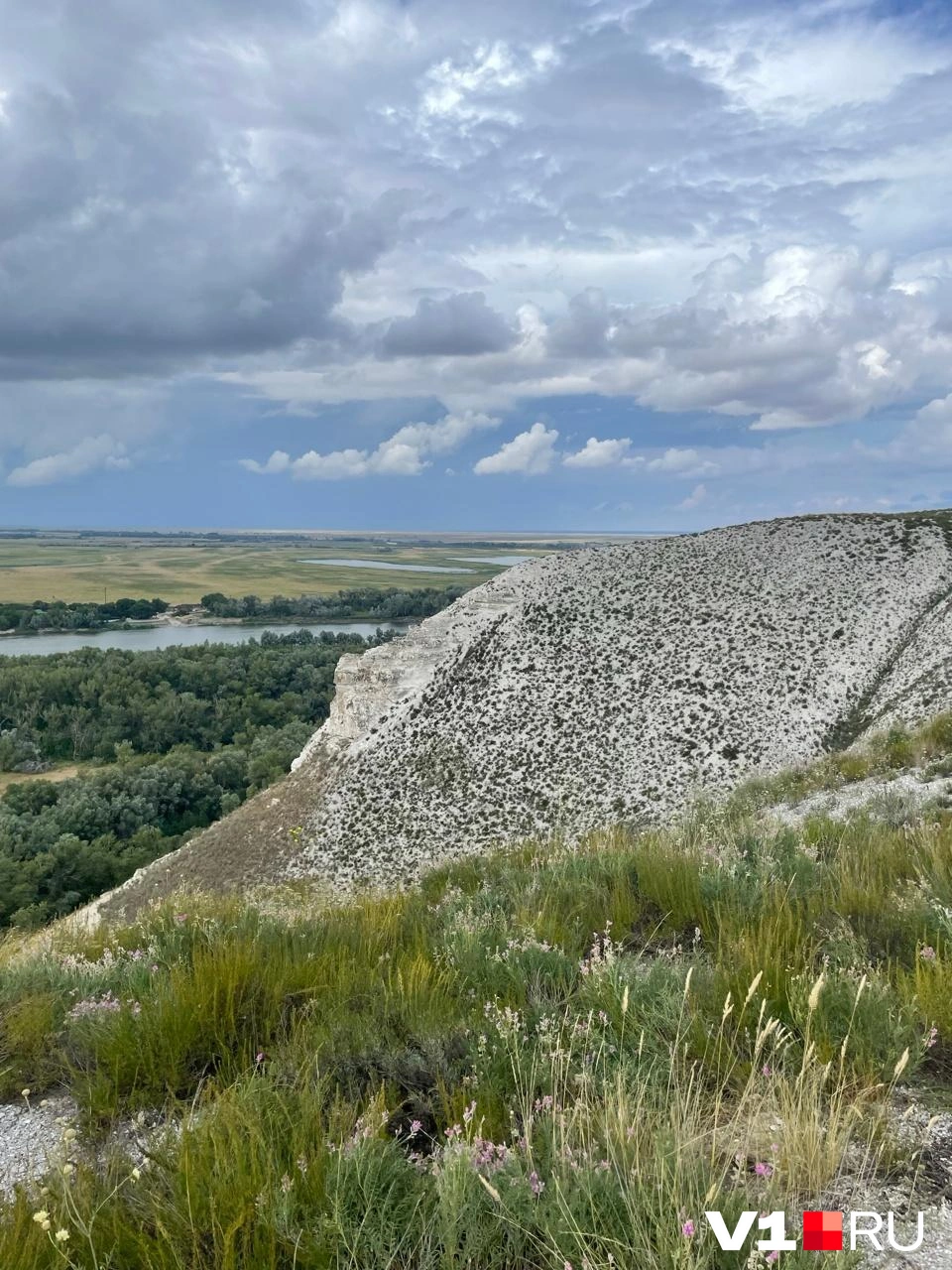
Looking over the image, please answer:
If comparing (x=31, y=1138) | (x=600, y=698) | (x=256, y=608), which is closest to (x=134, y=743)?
(x=600, y=698)

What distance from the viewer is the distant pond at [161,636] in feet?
383

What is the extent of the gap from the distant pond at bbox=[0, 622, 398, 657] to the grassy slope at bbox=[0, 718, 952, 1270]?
110274 mm

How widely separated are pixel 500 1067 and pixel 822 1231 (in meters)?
1.20

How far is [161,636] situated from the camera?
126438 mm

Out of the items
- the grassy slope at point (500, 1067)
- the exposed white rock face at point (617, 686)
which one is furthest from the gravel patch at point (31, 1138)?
the exposed white rock face at point (617, 686)

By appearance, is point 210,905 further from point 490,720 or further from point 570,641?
point 570,641

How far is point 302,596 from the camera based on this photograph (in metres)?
154

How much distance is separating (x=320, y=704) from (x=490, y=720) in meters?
51.0

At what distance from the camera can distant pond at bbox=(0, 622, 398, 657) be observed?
4596 inches

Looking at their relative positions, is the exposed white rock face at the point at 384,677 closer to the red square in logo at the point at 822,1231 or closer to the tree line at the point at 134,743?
the tree line at the point at 134,743

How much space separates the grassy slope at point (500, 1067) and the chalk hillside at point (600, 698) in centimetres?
1646

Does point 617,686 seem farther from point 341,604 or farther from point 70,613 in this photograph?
point 70,613

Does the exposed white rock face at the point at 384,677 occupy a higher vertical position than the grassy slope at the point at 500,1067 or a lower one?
lower

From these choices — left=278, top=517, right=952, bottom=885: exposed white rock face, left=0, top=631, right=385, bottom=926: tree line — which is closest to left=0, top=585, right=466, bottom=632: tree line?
left=0, top=631, right=385, bottom=926: tree line
